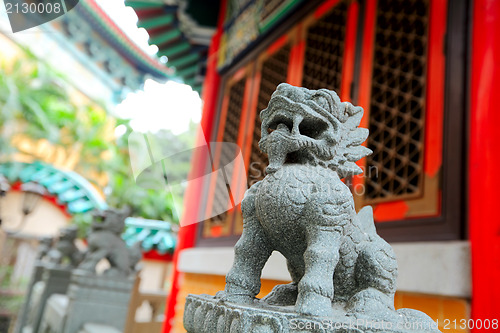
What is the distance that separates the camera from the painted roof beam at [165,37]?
5.59 metres

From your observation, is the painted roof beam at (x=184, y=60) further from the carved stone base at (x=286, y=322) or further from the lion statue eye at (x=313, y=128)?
the carved stone base at (x=286, y=322)

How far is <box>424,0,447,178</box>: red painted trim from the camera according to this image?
6.69ft

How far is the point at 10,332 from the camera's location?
23.3ft

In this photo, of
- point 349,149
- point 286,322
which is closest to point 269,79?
point 349,149

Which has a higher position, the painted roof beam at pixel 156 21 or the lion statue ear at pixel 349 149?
the painted roof beam at pixel 156 21

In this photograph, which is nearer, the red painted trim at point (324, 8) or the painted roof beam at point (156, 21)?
the red painted trim at point (324, 8)

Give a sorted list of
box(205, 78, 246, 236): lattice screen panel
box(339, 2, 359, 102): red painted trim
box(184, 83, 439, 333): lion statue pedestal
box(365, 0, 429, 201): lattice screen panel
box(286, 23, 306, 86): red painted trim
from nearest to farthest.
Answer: box(184, 83, 439, 333): lion statue pedestal → box(365, 0, 429, 201): lattice screen panel → box(339, 2, 359, 102): red painted trim → box(286, 23, 306, 86): red painted trim → box(205, 78, 246, 236): lattice screen panel

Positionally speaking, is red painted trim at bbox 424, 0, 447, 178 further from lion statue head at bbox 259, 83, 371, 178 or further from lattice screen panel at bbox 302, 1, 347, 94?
lion statue head at bbox 259, 83, 371, 178

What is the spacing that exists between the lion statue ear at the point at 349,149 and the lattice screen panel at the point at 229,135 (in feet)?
8.16

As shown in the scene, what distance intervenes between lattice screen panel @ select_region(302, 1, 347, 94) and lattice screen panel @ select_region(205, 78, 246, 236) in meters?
1.16

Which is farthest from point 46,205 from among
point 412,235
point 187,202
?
point 412,235

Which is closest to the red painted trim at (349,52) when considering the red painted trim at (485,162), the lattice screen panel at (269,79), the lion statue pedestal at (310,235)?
the lattice screen panel at (269,79)

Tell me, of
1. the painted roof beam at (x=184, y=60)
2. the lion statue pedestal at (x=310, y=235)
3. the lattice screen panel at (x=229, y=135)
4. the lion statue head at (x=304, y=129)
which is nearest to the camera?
the lion statue pedestal at (x=310, y=235)

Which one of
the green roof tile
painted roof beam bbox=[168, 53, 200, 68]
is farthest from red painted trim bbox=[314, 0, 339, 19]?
the green roof tile
